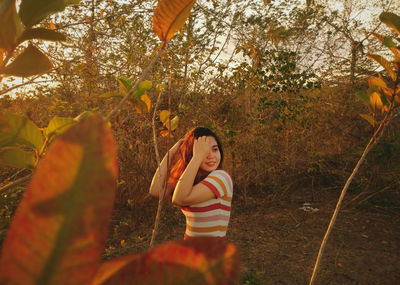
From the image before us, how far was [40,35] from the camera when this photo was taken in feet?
1.23

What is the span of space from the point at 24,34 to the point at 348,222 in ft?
14.0

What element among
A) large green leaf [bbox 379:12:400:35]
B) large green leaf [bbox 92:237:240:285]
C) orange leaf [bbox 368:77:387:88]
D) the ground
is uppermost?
large green leaf [bbox 379:12:400:35]

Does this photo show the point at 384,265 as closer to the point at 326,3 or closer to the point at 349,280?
the point at 349,280

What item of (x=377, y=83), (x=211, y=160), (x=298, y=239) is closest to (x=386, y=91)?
(x=377, y=83)

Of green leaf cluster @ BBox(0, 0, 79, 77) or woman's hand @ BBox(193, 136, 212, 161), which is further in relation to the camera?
woman's hand @ BBox(193, 136, 212, 161)

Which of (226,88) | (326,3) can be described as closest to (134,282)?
(226,88)

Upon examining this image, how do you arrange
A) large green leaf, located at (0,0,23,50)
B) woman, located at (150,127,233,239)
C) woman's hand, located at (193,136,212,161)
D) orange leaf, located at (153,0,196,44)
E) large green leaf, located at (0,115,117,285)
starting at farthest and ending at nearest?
woman's hand, located at (193,136,212,161), woman, located at (150,127,233,239), orange leaf, located at (153,0,196,44), large green leaf, located at (0,0,23,50), large green leaf, located at (0,115,117,285)

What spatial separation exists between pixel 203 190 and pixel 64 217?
54.0 inches

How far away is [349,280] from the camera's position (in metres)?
2.53

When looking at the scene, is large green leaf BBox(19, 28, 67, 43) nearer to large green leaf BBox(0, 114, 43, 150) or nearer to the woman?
large green leaf BBox(0, 114, 43, 150)

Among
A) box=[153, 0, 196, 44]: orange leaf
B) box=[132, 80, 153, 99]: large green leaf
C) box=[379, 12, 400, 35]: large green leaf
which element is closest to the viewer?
box=[153, 0, 196, 44]: orange leaf

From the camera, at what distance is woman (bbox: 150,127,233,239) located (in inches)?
58.2

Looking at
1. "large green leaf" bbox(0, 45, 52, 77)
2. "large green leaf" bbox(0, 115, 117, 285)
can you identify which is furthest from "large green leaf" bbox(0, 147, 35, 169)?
"large green leaf" bbox(0, 115, 117, 285)

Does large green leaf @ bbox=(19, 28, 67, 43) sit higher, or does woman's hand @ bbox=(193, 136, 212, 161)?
large green leaf @ bbox=(19, 28, 67, 43)
